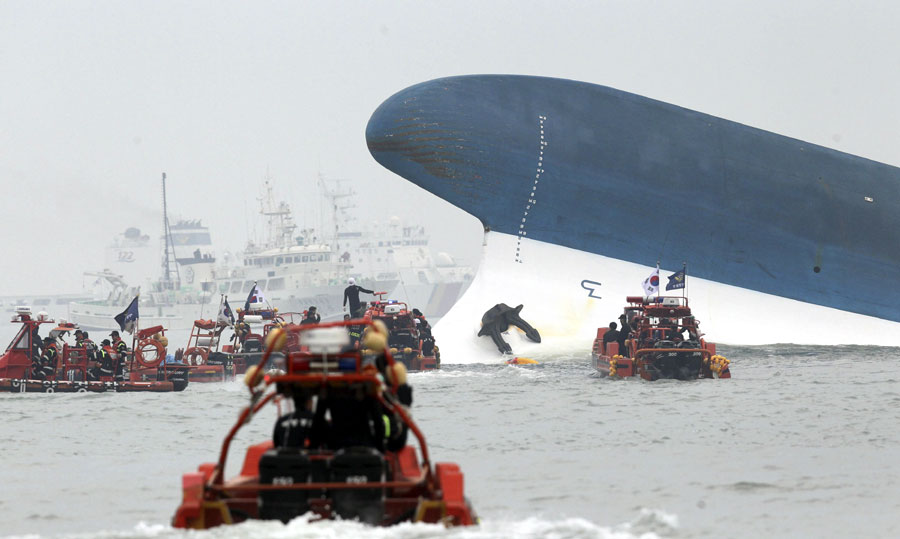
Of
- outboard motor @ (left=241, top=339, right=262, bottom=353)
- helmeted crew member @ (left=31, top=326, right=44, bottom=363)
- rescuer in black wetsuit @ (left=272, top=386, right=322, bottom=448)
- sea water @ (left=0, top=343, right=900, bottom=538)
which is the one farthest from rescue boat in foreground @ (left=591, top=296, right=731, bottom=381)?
rescuer in black wetsuit @ (left=272, top=386, right=322, bottom=448)

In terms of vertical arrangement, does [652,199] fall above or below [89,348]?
above

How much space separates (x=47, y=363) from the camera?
2927 centimetres

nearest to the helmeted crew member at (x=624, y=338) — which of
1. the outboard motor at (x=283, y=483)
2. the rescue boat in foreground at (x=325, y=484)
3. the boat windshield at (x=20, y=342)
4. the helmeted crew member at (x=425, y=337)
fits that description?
the helmeted crew member at (x=425, y=337)

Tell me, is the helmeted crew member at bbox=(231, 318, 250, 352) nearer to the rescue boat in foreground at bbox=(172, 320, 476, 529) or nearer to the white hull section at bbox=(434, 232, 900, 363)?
the white hull section at bbox=(434, 232, 900, 363)

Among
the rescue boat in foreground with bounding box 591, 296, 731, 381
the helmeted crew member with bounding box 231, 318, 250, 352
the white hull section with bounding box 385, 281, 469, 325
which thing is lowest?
the rescue boat in foreground with bounding box 591, 296, 731, 381

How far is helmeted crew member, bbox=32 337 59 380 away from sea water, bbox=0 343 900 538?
0.95 meters

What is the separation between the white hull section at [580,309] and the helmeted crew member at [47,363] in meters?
11.9

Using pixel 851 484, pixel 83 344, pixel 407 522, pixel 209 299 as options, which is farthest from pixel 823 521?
pixel 209 299

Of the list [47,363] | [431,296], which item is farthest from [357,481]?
[431,296]

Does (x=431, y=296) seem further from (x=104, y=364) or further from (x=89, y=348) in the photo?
(x=104, y=364)

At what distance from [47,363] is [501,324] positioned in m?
13.5

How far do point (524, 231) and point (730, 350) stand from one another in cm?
743

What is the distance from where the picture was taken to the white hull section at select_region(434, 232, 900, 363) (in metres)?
37.7

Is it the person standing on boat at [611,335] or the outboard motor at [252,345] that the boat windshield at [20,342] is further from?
the person standing on boat at [611,335]
